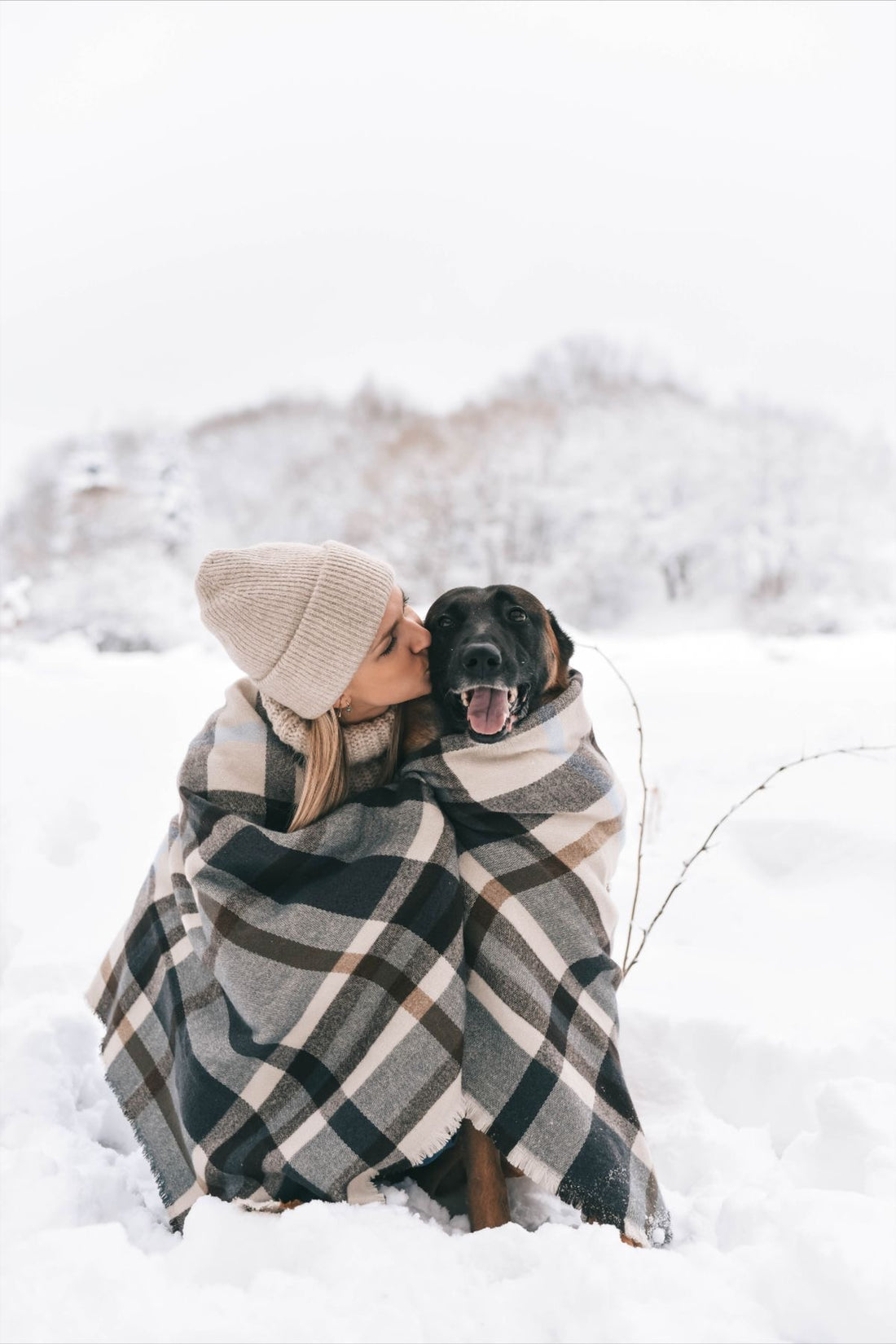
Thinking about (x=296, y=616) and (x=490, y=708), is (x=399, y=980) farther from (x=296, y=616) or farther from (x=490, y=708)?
(x=296, y=616)

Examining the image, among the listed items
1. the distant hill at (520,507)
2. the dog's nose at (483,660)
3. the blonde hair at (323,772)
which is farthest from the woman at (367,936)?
the distant hill at (520,507)

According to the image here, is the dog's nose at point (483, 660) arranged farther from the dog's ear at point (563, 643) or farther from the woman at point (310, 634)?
the dog's ear at point (563, 643)

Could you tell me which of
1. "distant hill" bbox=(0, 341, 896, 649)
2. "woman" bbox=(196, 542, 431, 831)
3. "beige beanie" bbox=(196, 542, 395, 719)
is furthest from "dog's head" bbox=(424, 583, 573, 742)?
"distant hill" bbox=(0, 341, 896, 649)

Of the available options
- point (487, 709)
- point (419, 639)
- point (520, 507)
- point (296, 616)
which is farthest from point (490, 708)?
point (520, 507)

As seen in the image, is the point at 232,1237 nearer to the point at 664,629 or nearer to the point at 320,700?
the point at 320,700

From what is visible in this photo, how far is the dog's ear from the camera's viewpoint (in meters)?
2.01

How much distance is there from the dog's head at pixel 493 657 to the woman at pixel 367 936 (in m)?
0.07

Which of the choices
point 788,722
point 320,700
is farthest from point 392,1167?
point 788,722

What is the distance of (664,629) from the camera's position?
18719 mm

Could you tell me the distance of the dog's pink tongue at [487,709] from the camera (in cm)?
175

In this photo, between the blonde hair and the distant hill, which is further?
the distant hill

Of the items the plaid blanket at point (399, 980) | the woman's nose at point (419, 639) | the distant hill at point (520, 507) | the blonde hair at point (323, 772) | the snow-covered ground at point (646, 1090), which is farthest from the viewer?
the distant hill at point (520, 507)

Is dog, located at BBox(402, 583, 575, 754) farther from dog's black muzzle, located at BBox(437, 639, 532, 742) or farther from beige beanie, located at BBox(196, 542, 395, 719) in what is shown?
beige beanie, located at BBox(196, 542, 395, 719)

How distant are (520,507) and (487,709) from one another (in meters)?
19.6
